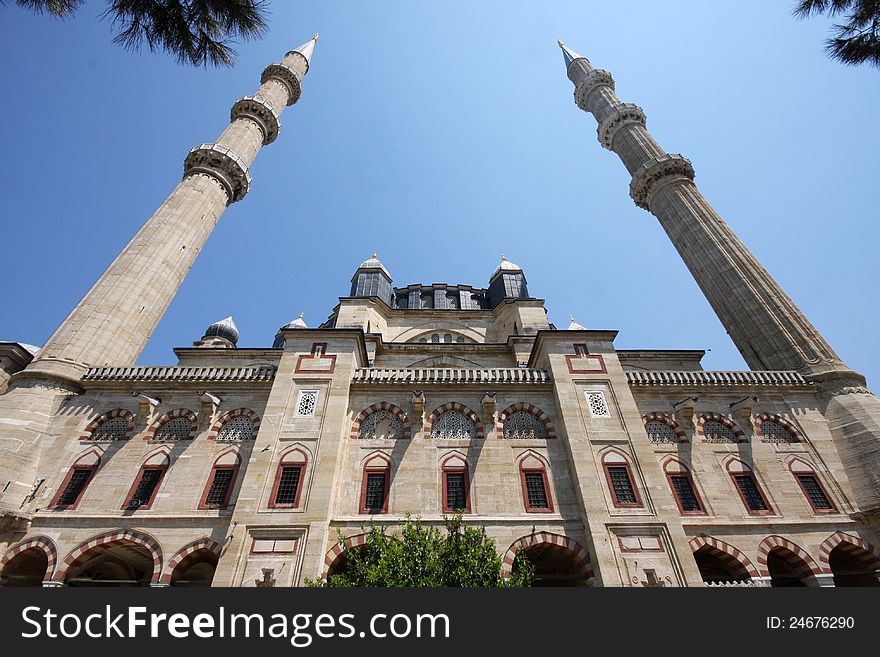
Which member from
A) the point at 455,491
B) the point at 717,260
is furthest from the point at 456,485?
the point at 717,260

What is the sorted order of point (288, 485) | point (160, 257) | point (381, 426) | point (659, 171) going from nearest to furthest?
1. point (288, 485)
2. point (381, 426)
3. point (160, 257)
4. point (659, 171)

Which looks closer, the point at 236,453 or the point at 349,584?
the point at 349,584

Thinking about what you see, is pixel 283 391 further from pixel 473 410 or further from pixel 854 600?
pixel 854 600

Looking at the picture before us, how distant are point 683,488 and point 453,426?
8157mm

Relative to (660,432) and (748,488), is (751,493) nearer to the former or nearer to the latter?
(748,488)

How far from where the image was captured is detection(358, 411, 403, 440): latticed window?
1590 cm

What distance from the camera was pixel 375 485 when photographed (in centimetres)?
1462

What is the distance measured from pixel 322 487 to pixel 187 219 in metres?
18.3

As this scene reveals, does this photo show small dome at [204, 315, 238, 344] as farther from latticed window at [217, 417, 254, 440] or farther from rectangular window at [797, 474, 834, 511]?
rectangular window at [797, 474, 834, 511]

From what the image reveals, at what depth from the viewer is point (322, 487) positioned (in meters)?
13.6

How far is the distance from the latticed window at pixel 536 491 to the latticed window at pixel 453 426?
243cm

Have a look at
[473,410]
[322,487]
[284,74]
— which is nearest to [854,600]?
[473,410]

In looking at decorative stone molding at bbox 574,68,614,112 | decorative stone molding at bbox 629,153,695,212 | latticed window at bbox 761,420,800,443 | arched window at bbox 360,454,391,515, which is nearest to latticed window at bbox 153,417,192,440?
arched window at bbox 360,454,391,515

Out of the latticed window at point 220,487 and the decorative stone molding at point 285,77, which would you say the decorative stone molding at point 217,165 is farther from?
the latticed window at point 220,487
